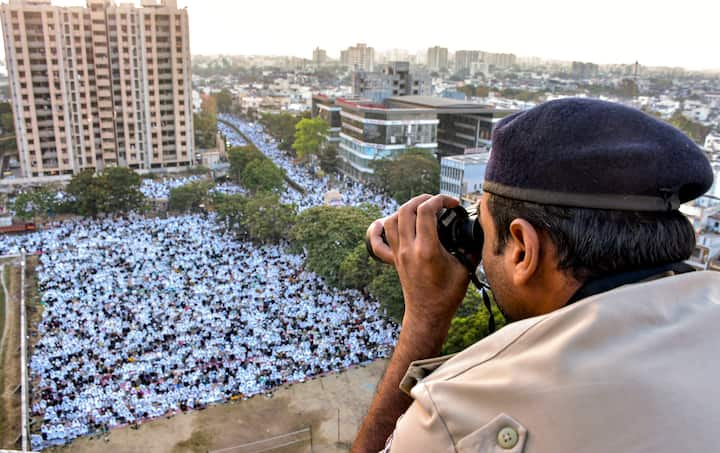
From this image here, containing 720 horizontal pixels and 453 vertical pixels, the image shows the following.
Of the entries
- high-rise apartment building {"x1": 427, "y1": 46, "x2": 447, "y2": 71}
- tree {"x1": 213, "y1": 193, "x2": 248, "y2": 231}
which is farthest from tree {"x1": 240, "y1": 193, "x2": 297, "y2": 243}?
high-rise apartment building {"x1": 427, "y1": 46, "x2": 447, "y2": 71}

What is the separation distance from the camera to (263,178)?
22.2 metres

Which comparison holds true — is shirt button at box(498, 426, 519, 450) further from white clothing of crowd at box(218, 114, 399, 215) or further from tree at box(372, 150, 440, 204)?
tree at box(372, 150, 440, 204)

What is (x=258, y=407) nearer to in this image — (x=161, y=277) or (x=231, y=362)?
(x=231, y=362)

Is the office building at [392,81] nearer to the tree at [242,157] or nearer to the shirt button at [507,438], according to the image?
the tree at [242,157]

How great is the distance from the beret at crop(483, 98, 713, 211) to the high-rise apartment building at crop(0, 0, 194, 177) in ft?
92.2

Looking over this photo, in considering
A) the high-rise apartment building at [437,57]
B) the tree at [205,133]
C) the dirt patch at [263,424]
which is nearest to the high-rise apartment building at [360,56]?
the high-rise apartment building at [437,57]

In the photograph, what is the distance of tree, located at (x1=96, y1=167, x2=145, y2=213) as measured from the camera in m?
19.5

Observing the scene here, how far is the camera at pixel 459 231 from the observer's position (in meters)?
1.03

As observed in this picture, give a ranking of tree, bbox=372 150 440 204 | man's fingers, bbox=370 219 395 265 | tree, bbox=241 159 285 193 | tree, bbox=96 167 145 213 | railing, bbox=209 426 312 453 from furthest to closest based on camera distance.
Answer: tree, bbox=241 159 285 193
tree, bbox=372 150 440 204
tree, bbox=96 167 145 213
railing, bbox=209 426 312 453
man's fingers, bbox=370 219 395 265

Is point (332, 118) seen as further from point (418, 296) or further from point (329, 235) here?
point (418, 296)

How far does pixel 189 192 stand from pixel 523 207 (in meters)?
20.7

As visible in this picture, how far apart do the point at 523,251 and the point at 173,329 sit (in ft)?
35.8

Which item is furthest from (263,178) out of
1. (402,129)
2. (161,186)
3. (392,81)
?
(392,81)

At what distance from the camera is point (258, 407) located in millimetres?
9055
